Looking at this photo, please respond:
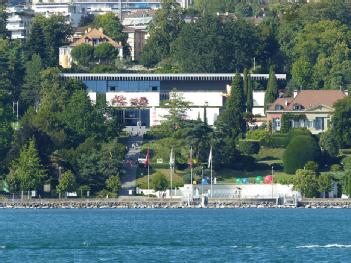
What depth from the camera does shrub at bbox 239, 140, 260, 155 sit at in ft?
535

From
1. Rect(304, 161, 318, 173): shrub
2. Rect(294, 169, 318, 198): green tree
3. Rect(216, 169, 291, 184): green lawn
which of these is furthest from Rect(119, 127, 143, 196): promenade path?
Rect(304, 161, 318, 173): shrub

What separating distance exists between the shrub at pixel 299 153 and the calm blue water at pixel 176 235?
11366 millimetres

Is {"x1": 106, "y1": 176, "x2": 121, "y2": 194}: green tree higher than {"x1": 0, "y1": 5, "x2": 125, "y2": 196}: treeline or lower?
lower

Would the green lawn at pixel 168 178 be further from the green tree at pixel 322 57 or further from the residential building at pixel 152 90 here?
the green tree at pixel 322 57

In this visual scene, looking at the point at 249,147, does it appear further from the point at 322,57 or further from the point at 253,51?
the point at 253,51

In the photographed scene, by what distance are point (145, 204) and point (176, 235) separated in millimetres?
37638

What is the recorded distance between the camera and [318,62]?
19175cm

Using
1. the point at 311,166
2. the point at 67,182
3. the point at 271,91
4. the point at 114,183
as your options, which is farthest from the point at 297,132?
the point at 67,182

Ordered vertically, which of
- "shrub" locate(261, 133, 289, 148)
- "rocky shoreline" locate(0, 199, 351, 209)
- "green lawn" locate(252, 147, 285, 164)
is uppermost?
"shrub" locate(261, 133, 289, 148)

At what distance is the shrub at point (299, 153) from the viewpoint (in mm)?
158800

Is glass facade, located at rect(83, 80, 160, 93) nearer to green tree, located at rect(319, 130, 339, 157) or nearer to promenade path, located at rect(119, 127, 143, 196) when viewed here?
promenade path, located at rect(119, 127, 143, 196)

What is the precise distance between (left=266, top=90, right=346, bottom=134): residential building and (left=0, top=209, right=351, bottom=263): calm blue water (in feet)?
93.4

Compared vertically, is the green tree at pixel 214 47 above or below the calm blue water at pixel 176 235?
above

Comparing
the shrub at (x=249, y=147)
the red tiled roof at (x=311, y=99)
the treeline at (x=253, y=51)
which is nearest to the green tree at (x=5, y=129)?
the shrub at (x=249, y=147)
